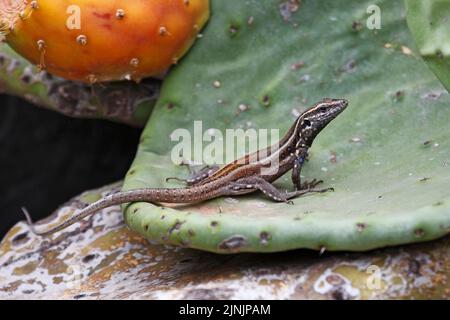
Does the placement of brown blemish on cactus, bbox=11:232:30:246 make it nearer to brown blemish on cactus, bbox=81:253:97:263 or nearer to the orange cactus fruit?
brown blemish on cactus, bbox=81:253:97:263

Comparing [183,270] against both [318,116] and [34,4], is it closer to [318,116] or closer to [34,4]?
[318,116]

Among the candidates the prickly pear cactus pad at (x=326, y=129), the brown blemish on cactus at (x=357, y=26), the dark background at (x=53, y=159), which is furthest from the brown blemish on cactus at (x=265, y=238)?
the dark background at (x=53, y=159)

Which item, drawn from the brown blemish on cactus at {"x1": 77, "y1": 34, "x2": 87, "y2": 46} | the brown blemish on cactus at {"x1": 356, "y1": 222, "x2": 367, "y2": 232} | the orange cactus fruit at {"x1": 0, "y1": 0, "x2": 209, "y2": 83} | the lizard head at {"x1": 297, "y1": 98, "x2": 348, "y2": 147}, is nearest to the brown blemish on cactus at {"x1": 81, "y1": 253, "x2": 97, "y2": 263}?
the orange cactus fruit at {"x1": 0, "y1": 0, "x2": 209, "y2": 83}

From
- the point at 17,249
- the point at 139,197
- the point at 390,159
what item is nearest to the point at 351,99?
the point at 390,159

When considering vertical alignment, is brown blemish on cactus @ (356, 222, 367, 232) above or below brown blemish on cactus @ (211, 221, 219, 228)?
below

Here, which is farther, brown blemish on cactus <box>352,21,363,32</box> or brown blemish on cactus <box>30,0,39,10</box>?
brown blemish on cactus <box>352,21,363,32</box>

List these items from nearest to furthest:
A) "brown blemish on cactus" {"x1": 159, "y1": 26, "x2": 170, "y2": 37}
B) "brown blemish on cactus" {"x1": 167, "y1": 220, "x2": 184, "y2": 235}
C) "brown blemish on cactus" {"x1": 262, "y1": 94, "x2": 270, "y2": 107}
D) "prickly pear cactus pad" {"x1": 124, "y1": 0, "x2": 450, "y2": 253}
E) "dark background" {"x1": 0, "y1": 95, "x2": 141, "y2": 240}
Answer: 1. "prickly pear cactus pad" {"x1": 124, "y1": 0, "x2": 450, "y2": 253}
2. "brown blemish on cactus" {"x1": 167, "y1": 220, "x2": 184, "y2": 235}
3. "brown blemish on cactus" {"x1": 159, "y1": 26, "x2": 170, "y2": 37}
4. "brown blemish on cactus" {"x1": 262, "y1": 94, "x2": 270, "y2": 107}
5. "dark background" {"x1": 0, "y1": 95, "x2": 141, "y2": 240}

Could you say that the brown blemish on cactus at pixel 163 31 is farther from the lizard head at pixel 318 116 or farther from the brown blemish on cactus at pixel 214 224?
the brown blemish on cactus at pixel 214 224
